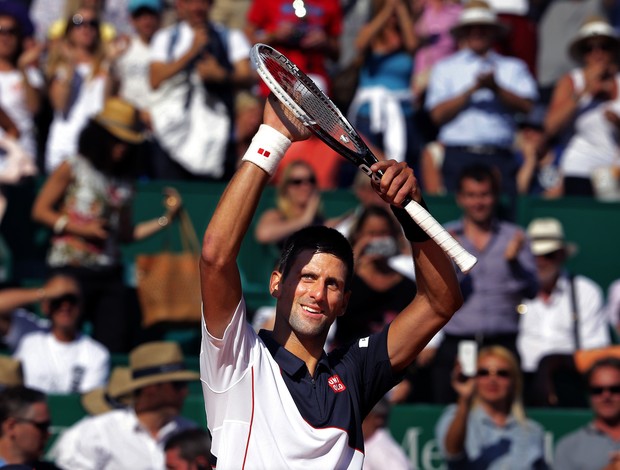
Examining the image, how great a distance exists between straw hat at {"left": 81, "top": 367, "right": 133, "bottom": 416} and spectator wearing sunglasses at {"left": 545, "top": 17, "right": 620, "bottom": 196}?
14.9ft

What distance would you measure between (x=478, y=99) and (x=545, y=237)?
1.22m

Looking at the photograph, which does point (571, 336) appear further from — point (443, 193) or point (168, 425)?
point (168, 425)

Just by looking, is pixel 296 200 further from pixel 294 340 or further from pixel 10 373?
pixel 294 340

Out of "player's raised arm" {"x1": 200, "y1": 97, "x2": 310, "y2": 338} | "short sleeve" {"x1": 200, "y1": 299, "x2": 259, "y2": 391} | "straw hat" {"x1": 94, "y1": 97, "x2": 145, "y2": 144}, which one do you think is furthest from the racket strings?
"straw hat" {"x1": 94, "y1": 97, "x2": 145, "y2": 144}

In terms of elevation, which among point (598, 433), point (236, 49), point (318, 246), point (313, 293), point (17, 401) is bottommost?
point (17, 401)

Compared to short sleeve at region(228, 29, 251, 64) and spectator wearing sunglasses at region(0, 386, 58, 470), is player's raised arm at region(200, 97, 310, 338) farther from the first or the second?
short sleeve at region(228, 29, 251, 64)

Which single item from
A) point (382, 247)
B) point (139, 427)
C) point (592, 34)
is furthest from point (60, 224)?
point (592, 34)

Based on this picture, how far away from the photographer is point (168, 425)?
7789mm

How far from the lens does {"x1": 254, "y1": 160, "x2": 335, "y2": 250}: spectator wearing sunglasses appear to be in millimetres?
9430

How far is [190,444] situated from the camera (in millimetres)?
6914

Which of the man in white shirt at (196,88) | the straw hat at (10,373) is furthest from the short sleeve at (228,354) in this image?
the man in white shirt at (196,88)

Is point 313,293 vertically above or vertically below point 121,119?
below

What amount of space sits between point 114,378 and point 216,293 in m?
3.99

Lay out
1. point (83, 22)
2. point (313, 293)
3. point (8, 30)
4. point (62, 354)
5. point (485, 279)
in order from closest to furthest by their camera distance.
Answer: point (313, 293), point (62, 354), point (485, 279), point (8, 30), point (83, 22)
